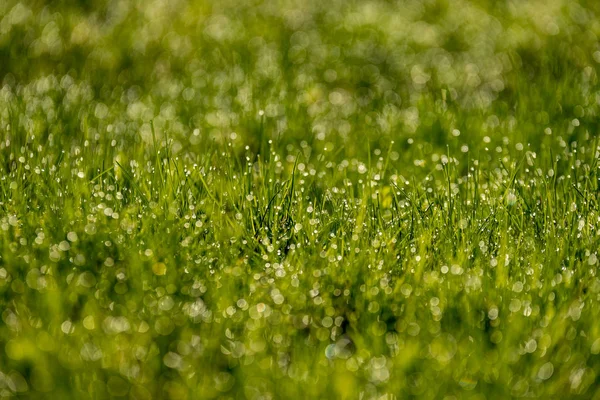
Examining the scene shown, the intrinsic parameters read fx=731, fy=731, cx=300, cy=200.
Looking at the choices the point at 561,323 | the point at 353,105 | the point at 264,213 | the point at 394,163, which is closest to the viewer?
the point at 561,323

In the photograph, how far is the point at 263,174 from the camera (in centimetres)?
304

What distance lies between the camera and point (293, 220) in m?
2.65

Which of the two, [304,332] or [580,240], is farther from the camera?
[580,240]

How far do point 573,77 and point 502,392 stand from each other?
2711 mm

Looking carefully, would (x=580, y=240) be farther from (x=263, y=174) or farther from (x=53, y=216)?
(x=53, y=216)

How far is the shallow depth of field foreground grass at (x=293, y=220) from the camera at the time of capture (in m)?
1.97

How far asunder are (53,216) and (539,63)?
124 inches

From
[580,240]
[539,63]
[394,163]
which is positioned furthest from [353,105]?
[580,240]

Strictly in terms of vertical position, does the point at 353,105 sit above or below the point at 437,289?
below

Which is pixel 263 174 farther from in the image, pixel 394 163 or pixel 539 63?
pixel 539 63

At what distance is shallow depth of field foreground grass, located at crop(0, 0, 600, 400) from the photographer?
1.97 m

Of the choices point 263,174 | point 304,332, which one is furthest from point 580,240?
point 263,174

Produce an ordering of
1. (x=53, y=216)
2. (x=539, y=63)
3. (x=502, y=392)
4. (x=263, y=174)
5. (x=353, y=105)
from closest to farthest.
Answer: (x=502, y=392)
(x=53, y=216)
(x=263, y=174)
(x=353, y=105)
(x=539, y=63)

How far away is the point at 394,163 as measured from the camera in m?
3.30
